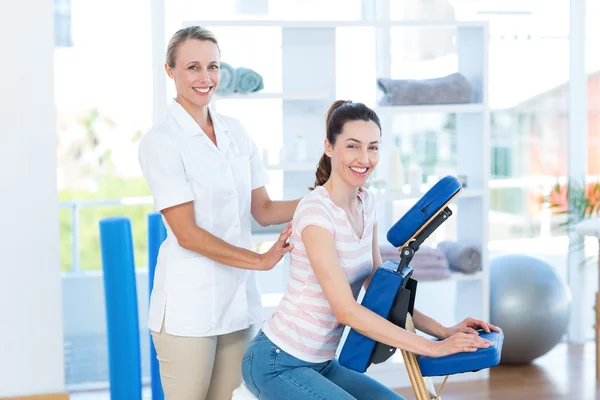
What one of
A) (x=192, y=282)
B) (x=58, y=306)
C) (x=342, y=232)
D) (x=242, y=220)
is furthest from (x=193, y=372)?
(x=58, y=306)

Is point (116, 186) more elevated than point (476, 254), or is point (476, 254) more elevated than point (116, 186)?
point (116, 186)

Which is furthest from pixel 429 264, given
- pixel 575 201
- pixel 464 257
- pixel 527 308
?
pixel 575 201

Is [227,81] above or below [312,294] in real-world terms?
above

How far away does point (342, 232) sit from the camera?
198 cm

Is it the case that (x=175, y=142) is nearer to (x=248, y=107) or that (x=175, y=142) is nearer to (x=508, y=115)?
(x=248, y=107)

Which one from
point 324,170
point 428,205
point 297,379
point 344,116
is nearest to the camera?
point 428,205

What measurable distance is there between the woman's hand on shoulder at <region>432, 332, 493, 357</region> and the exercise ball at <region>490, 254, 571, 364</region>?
2.22 meters

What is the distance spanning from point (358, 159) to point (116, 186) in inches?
90.8

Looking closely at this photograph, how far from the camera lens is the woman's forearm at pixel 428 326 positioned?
210cm

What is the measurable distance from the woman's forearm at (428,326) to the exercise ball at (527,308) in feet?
6.46

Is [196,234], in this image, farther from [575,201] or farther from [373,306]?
[575,201]

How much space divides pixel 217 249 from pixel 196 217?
5.2 inches

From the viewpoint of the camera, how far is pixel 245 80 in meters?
3.52

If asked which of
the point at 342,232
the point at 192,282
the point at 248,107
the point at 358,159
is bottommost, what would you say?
the point at 192,282
